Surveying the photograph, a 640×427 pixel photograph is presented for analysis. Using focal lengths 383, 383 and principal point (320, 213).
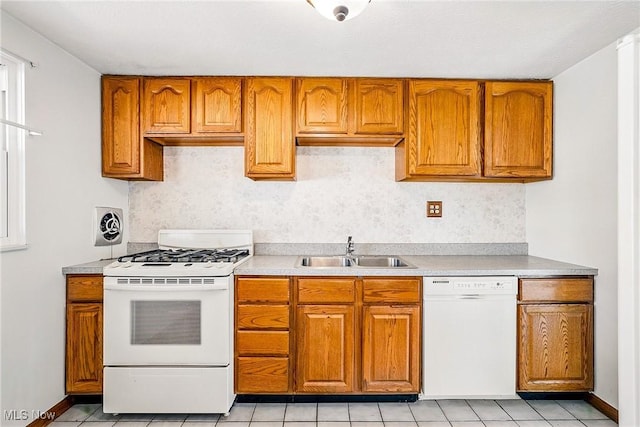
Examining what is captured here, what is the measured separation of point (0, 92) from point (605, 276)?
11.4 ft

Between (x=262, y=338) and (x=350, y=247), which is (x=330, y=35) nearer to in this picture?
(x=350, y=247)

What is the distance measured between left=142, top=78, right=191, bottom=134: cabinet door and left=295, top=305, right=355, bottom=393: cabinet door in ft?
5.01

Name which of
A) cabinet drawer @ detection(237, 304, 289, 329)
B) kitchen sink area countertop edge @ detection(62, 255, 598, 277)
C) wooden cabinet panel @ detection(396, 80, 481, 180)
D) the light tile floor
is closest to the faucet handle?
kitchen sink area countertop edge @ detection(62, 255, 598, 277)

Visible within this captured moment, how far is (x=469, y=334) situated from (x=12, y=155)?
2731 mm

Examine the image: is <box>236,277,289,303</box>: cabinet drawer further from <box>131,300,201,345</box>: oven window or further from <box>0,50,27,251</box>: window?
<box>0,50,27,251</box>: window

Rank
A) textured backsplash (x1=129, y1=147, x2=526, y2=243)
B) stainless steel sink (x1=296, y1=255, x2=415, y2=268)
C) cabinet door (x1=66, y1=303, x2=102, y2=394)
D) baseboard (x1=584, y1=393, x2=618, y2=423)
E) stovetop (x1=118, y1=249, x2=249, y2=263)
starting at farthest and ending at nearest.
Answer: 1. textured backsplash (x1=129, y1=147, x2=526, y2=243)
2. stainless steel sink (x1=296, y1=255, x2=415, y2=268)
3. stovetop (x1=118, y1=249, x2=249, y2=263)
4. cabinet door (x1=66, y1=303, x2=102, y2=394)
5. baseboard (x1=584, y1=393, x2=618, y2=423)

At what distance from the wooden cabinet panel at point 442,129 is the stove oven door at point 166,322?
155 centimetres

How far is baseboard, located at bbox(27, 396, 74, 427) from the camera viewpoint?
6.81 ft

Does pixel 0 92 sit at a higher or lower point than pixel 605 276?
higher

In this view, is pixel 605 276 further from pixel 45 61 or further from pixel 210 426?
pixel 45 61

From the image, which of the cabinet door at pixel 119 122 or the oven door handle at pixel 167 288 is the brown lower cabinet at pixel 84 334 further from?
the cabinet door at pixel 119 122

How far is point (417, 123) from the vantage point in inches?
105

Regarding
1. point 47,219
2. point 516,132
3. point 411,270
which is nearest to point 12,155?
point 47,219

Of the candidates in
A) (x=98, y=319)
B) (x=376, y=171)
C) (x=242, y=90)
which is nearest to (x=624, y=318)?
(x=376, y=171)
